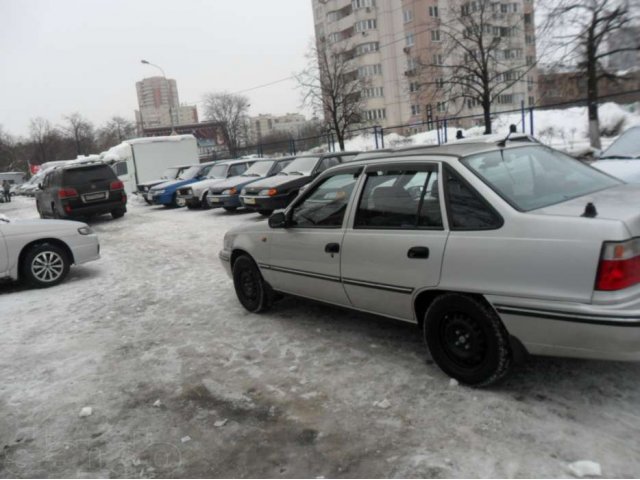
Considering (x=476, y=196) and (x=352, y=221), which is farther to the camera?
(x=352, y=221)

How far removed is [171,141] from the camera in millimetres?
26672

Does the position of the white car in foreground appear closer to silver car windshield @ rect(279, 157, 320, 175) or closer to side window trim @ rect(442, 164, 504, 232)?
silver car windshield @ rect(279, 157, 320, 175)

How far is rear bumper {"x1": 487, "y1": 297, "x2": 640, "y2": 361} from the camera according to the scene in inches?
111

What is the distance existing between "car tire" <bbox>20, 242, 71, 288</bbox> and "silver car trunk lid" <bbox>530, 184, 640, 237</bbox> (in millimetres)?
7375

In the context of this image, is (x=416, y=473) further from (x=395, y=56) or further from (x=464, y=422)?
(x=395, y=56)

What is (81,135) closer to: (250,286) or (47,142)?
(47,142)

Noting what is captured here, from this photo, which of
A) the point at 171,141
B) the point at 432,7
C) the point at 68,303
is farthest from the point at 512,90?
the point at 68,303

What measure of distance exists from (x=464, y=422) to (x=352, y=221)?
5.90 ft

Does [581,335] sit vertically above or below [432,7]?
below

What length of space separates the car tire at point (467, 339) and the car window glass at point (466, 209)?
1.58 ft

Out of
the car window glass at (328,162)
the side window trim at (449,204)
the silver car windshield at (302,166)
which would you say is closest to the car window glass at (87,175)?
the silver car windshield at (302,166)

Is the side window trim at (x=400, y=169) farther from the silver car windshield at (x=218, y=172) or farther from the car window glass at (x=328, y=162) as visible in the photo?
the silver car windshield at (x=218, y=172)

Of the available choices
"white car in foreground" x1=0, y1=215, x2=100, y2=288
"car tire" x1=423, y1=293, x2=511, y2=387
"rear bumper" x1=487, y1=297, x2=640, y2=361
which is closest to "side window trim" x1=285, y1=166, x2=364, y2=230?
"car tire" x1=423, y1=293, x2=511, y2=387

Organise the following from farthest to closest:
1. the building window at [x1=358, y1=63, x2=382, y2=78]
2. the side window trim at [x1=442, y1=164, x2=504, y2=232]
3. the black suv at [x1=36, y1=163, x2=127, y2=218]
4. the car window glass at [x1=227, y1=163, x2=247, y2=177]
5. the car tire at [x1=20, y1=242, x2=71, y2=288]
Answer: the building window at [x1=358, y1=63, x2=382, y2=78]
the car window glass at [x1=227, y1=163, x2=247, y2=177]
the black suv at [x1=36, y1=163, x2=127, y2=218]
the car tire at [x1=20, y1=242, x2=71, y2=288]
the side window trim at [x1=442, y1=164, x2=504, y2=232]
